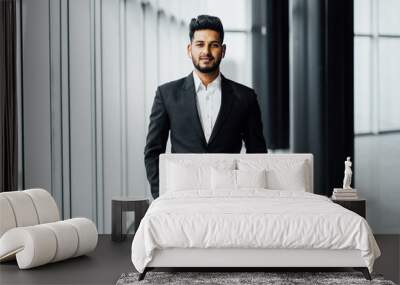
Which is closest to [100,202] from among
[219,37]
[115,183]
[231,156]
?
[115,183]

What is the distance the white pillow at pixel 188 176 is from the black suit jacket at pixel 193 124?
1.43ft

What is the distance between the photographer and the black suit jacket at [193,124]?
→ 6410 mm

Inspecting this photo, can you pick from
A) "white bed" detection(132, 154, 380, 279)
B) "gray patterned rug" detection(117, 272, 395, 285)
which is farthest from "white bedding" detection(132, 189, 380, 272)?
"gray patterned rug" detection(117, 272, 395, 285)

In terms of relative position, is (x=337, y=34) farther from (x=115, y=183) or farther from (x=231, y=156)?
(x=115, y=183)

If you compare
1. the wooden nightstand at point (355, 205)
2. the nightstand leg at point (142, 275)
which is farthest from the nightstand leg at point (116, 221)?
the wooden nightstand at point (355, 205)

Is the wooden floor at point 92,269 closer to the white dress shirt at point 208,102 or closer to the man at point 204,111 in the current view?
the man at point 204,111

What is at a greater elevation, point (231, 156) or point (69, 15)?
point (69, 15)

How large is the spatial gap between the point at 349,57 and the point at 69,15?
278cm

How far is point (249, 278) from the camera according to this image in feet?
14.8

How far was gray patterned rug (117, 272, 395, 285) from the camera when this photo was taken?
14.5ft

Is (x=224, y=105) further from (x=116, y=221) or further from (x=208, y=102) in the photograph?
(x=116, y=221)

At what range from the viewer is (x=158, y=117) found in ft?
21.6

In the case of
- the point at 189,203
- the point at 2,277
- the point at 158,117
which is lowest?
the point at 2,277

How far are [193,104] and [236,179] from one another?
40.3 inches
